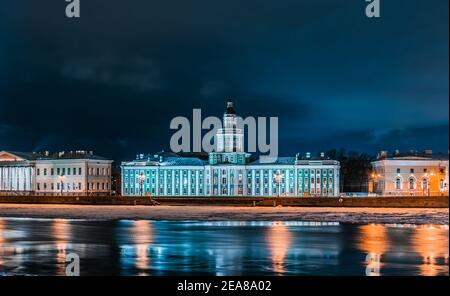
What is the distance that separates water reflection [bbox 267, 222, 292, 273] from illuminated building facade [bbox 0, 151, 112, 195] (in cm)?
9892

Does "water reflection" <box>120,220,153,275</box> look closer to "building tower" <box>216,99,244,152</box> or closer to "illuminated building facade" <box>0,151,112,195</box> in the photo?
"illuminated building facade" <box>0,151,112,195</box>

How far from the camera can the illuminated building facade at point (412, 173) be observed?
123 meters

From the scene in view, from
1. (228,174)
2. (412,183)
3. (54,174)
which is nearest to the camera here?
(412,183)

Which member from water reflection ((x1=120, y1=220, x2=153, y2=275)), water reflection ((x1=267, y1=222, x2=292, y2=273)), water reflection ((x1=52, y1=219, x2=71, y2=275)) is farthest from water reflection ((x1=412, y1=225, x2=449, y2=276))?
water reflection ((x1=52, y1=219, x2=71, y2=275))

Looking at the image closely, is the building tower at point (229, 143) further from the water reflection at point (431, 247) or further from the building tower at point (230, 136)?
the water reflection at point (431, 247)

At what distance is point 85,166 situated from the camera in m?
137

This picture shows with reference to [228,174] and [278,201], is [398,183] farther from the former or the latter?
[278,201]

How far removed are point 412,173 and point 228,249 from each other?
102372mm

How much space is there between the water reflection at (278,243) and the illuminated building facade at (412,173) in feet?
281

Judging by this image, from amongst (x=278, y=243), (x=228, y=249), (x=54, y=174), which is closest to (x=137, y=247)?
(x=228, y=249)

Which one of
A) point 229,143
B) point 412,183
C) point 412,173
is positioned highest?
point 229,143

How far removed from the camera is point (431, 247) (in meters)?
28.6

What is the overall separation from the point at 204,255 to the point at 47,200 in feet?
217
